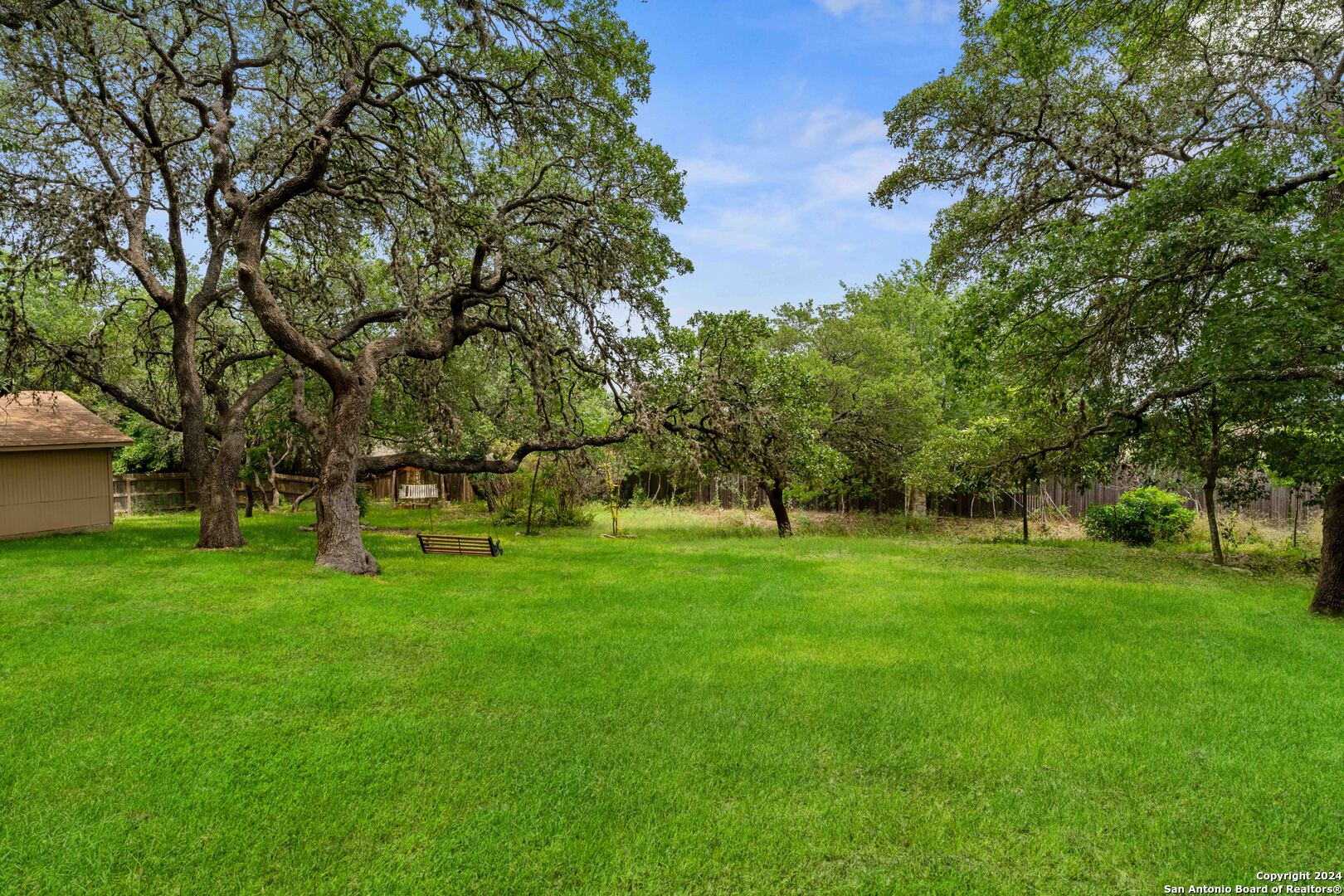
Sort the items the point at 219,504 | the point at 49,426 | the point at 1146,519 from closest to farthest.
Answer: the point at 219,504
the point at 49,426
the point at 1146,519

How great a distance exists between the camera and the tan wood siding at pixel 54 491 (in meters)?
14.0

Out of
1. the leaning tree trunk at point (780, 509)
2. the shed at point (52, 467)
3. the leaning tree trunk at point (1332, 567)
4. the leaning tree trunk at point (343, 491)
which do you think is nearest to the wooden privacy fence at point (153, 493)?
the shed at point (52, 467)

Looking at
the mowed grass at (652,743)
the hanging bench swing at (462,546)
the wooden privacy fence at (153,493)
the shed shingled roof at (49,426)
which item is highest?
the shed shingled roof at (49,426)

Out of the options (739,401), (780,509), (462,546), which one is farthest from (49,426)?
(780,509)

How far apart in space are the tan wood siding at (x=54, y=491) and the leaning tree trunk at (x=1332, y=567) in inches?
916

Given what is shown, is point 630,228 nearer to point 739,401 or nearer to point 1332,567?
point 739,401

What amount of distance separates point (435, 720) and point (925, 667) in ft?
13.8

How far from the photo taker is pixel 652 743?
428 centimetres

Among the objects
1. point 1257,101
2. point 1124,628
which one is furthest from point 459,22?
point 1257,101

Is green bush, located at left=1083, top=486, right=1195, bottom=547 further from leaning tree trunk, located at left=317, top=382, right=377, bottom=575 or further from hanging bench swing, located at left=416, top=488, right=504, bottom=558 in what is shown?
leaning tree trunk, located at left=317, top=382, right=377, bottom=575

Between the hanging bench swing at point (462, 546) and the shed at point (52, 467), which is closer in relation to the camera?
the hanging bench swing at point (462, 546)

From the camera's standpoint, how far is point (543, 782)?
374cm

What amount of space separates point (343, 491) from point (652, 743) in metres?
8.11

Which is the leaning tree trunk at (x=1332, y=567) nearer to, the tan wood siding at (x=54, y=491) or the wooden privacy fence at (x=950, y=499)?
the wooden privacy fence at (x=950, y=499)
